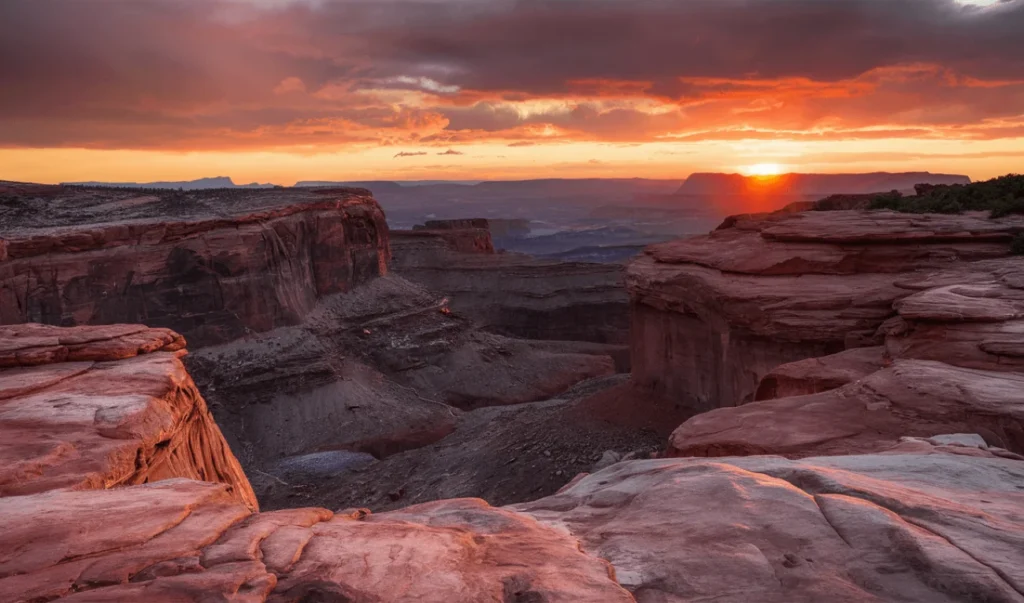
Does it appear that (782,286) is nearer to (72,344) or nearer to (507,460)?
(507,460)

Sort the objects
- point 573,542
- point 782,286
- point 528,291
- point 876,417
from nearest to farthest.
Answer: point 573,542, point 876,417, point 782,286, point 528,291

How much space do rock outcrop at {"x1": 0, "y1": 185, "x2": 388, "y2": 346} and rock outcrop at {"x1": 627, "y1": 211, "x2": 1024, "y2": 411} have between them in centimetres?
2230

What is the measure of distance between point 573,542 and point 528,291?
2198 inches

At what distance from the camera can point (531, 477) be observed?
1964cm

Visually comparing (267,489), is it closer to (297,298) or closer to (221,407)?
(221,407)

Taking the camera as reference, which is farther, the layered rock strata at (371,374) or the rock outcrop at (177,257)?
the layered rock strata at (371,374)

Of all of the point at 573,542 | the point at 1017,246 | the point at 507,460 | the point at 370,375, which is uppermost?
the point at 1017,246

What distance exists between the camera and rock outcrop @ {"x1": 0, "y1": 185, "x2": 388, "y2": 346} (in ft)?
101

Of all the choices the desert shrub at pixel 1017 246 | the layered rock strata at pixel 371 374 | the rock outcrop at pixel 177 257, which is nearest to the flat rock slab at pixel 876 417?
the desert shrub at pixel 1017 246

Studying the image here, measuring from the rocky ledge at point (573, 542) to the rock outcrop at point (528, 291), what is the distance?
5278 cm

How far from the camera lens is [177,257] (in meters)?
34.6

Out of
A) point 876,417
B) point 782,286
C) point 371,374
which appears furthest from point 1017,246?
point 371,374

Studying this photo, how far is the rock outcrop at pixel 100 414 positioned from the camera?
763cm

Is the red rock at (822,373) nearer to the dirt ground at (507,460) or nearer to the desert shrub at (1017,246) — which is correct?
the dirt ground at (507,460)
